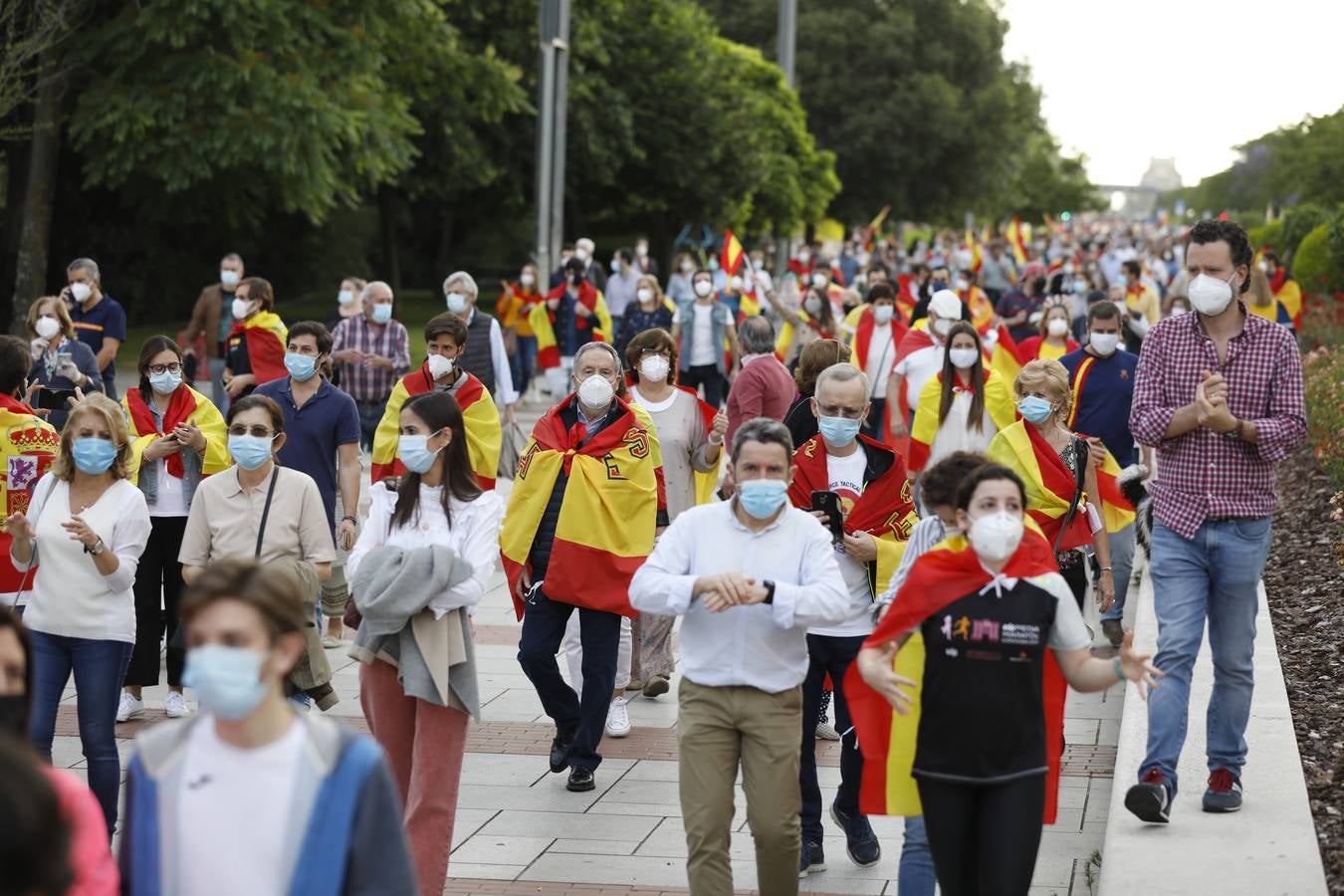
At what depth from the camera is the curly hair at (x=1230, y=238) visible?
6672 millimetres

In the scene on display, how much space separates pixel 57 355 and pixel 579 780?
5141 millimetres

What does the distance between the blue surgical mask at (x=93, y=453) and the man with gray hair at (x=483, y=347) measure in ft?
17.2

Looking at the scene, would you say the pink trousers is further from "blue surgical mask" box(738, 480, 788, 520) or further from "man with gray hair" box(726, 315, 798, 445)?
"man with gray hair" box(726, 315, 798, 445)

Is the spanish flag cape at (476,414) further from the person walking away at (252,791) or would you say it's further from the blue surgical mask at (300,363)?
the person walking away at (252,791)

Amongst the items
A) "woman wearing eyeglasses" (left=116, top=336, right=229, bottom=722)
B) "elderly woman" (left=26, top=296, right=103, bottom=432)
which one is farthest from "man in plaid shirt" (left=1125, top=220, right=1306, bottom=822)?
"elderly woman" (left=26, top=296, right=103, bottom=432)

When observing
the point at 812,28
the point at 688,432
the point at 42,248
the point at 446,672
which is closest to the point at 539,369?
the point at 42,248

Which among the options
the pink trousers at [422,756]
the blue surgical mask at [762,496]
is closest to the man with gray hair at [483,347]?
the pink trousers at [422,756]

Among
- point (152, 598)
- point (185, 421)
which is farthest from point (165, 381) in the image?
point (152, 598)

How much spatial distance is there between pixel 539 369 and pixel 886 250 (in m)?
21.1

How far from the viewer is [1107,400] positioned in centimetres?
1077

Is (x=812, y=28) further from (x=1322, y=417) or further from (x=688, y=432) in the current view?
(x=688, y=432)

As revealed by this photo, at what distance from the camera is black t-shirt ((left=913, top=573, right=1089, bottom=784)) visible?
16.4ft

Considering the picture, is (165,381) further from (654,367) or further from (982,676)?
(982,676)

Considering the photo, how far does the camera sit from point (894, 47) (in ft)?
211
